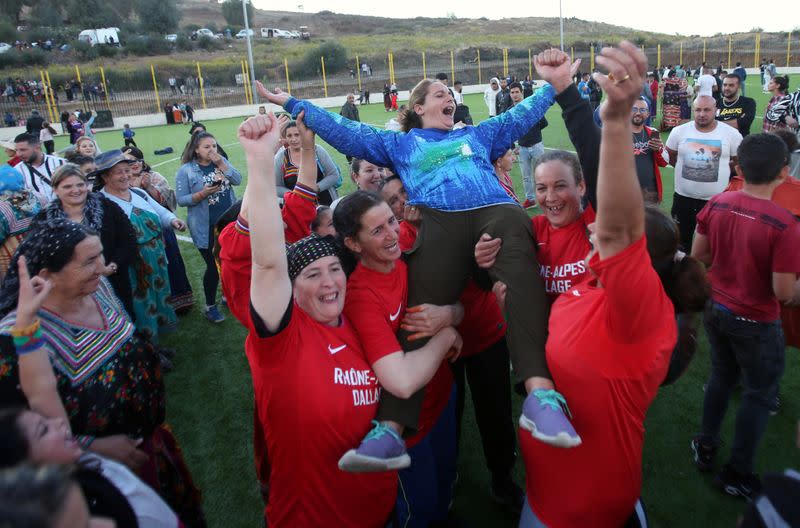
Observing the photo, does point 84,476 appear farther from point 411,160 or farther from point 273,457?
point 411,160

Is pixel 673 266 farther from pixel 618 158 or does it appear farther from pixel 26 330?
pixel 26 330

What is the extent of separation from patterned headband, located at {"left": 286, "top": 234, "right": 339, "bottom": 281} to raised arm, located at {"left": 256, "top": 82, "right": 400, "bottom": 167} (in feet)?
3.09

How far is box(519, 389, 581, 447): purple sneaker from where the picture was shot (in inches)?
72.0

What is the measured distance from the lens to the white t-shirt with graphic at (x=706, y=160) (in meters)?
5.57

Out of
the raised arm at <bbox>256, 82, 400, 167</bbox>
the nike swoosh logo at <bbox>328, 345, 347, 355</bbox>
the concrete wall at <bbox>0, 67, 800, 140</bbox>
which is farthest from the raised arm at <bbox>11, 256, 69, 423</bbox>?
the concrete wall at <bbox>0, 67, 800, 140</bbox>

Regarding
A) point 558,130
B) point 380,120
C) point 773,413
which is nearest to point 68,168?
point 773,413

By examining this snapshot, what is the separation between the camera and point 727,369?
10.8 feet

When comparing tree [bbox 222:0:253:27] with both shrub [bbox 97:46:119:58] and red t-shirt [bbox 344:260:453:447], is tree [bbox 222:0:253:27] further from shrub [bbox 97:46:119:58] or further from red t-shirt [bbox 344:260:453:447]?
red t-shirt [bbox 344:260:453:447]

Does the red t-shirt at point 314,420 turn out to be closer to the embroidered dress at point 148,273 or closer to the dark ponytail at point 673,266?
the dark ponytail at point 673,266

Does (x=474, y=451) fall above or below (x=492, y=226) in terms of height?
below

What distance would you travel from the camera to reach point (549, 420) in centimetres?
189

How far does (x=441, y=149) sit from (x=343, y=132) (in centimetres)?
60

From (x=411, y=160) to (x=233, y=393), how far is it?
2.85 m

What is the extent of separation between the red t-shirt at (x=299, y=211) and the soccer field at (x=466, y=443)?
180 centimetres
